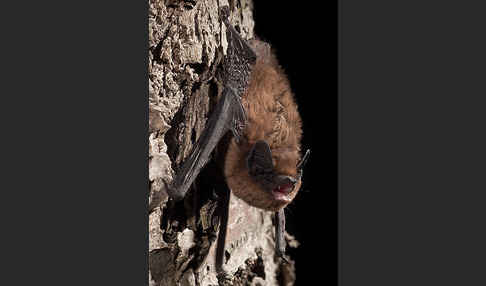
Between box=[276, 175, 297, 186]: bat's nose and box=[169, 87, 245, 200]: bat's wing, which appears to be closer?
box=[169, 87, 245, 200]: bat's wing

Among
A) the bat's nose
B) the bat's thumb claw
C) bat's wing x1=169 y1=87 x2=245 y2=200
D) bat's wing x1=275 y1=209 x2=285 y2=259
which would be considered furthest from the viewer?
bat's wing x1=275 y1=209 x2=285 y2=259

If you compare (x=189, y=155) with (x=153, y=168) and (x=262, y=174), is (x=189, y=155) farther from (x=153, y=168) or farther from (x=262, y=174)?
(x=262, y=174)

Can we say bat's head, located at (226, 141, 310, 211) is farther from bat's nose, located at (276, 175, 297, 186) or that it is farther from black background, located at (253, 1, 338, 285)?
black background, located at (253, 1, 338, 285)

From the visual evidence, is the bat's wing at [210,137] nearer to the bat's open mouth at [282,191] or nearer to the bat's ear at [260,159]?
the bat's ear at [260,159]

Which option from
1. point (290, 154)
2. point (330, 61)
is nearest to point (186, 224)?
point (290, 154)

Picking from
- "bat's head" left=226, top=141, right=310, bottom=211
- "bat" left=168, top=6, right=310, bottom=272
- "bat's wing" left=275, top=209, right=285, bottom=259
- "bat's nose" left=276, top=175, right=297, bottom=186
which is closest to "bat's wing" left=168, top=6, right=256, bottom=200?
"bat" left=168, top=6, right=310, bottom=272

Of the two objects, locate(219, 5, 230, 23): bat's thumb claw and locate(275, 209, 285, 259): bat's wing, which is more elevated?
locate(219, 5, 230, 23): bat's thumb claw

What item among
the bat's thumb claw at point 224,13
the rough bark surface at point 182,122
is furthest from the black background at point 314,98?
the bat's thumb claw at point 224,13
